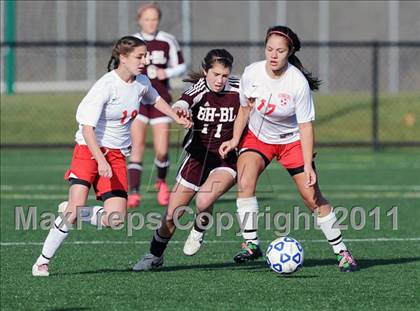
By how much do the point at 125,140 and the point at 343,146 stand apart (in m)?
13.8

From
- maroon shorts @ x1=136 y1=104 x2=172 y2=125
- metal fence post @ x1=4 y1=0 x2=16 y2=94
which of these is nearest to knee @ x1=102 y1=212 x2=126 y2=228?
maroon shorts @ x1=136 y1=104 x2=172 y2=125

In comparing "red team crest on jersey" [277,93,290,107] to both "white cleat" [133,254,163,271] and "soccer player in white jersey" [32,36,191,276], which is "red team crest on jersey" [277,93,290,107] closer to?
"soccer player in white jersey" [32,36,191,276]

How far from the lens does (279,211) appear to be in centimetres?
1200

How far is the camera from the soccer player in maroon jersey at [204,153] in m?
8.23

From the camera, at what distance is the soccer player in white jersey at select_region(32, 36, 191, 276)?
25.5 ft

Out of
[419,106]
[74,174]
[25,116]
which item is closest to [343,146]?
[419,106]

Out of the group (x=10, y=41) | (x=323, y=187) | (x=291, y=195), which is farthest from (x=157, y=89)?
(x=10, y=41)

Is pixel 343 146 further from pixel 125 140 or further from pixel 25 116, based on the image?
pixel 125 140

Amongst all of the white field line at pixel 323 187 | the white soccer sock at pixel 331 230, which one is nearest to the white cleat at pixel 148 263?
the white soccer sock at pixel 331 230

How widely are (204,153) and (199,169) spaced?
129 mm

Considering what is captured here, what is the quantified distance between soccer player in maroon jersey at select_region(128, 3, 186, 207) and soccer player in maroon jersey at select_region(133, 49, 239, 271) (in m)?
4.13

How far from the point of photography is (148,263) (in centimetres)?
814

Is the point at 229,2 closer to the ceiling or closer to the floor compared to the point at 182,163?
closer to the ceiling

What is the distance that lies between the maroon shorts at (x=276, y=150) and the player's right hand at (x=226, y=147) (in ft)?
0.48
